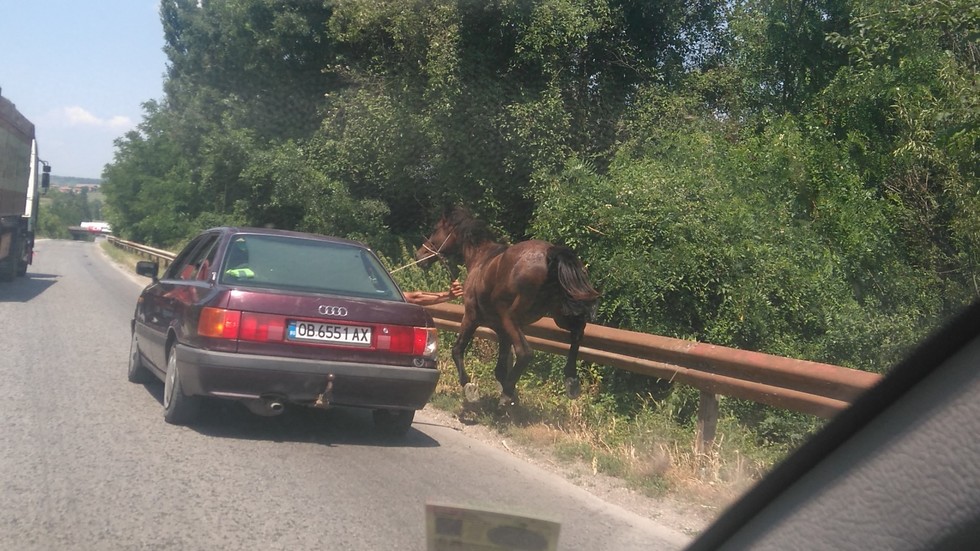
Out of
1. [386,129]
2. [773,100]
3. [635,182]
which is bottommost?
[635,182]

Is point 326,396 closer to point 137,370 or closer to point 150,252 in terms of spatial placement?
point 137,370

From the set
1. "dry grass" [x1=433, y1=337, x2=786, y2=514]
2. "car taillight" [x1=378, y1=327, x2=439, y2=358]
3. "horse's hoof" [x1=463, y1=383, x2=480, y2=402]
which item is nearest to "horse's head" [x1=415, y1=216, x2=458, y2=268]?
"dry grass" [x1=433, y1=337, x2=786, y2=514]

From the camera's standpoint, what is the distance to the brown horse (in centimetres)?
771

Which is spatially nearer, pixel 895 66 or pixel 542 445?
pixel 542 445

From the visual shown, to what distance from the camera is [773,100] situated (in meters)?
17.0

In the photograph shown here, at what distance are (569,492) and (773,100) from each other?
12.7 m

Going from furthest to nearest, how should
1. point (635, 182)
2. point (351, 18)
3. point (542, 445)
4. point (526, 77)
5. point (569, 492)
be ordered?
point (351, 18), point (526, 77), point (635, 182), point (542, 445), point (569, 492)

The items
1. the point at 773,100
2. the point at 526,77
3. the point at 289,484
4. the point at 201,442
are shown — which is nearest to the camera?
the point at 289,484

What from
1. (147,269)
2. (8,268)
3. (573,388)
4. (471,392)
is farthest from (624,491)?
(8,268)

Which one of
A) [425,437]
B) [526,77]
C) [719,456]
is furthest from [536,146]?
[719,456]

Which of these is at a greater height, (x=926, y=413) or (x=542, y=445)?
(x=926, y=413)

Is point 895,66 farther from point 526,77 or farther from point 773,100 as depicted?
point 526,77

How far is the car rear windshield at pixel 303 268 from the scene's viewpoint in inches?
273

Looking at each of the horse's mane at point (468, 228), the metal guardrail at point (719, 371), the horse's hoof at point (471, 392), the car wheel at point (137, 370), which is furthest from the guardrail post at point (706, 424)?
the car wheel at point (137, 370)
